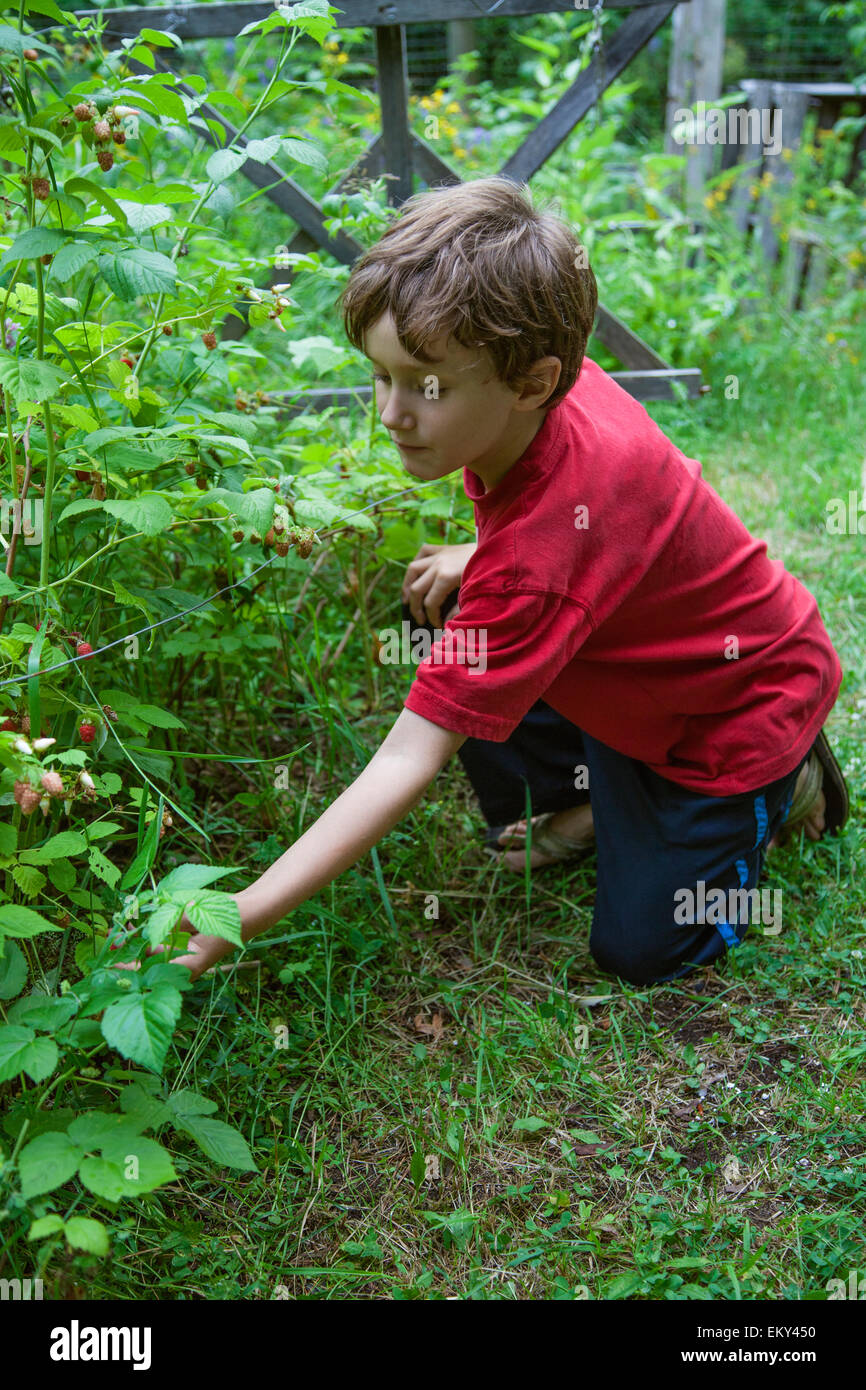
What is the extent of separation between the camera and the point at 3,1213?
103 cm

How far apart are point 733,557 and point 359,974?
892 millimetres

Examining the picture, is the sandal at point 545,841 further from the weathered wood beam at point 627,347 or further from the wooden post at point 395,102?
the weathered wood beam at point 627,347

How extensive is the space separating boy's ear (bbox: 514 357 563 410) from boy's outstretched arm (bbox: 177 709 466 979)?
1.43 ft

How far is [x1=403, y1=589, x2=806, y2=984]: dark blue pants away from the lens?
1.81 metres

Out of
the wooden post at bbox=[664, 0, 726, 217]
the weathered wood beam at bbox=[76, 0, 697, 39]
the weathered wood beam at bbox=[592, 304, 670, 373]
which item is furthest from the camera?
the wooden post at bbox=[664, 0, 726, 217]

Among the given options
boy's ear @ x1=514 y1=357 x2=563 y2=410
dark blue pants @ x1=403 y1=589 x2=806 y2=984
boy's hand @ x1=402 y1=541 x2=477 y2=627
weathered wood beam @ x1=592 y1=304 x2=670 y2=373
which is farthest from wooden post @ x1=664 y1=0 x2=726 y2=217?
boy's ear @ x1=514 y1=357 x2=563 y2=410

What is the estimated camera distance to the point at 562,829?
7.00 ft

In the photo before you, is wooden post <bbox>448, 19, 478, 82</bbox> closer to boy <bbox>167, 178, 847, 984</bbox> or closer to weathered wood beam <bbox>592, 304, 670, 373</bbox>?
weathered wood beam <bbox>592, 304, 670, 373</bbox>

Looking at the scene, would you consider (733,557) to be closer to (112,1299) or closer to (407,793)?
(407,793)

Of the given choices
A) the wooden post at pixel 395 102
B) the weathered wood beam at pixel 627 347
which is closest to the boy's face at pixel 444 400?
the wooden post at pixel 395 102

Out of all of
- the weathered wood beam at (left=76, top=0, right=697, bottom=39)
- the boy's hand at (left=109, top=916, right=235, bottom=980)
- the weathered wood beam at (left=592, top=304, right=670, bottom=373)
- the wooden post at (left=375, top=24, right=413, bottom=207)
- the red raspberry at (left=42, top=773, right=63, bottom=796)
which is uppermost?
the weathered wood beam at (left=76, top=0, right=697, bottom=39)

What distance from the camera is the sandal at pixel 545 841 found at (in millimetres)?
2092

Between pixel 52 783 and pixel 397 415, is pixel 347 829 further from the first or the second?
pixel 397 415

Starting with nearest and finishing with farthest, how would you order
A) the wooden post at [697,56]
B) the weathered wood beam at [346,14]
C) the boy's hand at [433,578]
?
the boy's hand at [433,578], the weathered wood beam at [346,14], the wooden post at [697,56]
